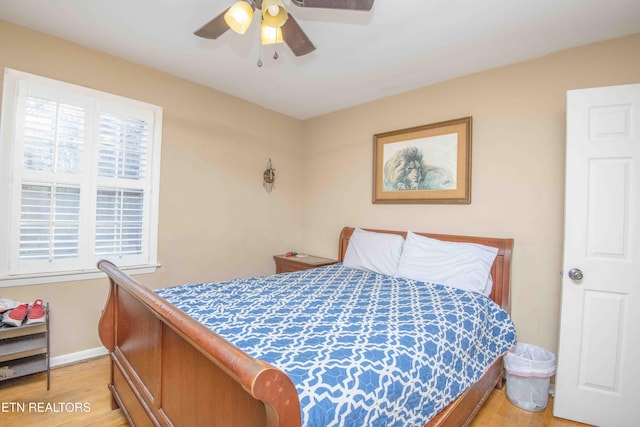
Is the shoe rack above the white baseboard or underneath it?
above

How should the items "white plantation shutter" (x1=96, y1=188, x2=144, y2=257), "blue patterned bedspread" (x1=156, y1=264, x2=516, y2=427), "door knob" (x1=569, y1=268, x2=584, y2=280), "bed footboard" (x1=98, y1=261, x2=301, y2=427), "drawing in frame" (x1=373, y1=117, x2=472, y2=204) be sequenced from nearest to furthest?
"bed footboard" (x1=98, y1=261, x2=301, y2=427)
"blue patterned bedspread" (x1=156, y1=264, x2=516, y2=427)
"door knob" (x1=569, y1=268, x2=584, y2=280)
"white plantation shutter" (x1=96, y1=188, x2=144, y2=257)
"drawing in frame" (x1=373, y1=117, x2=472, y2=204)

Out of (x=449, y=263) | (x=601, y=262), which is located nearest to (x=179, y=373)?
(x=449, y=263)

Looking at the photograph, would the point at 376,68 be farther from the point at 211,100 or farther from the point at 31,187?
the point at 31,187

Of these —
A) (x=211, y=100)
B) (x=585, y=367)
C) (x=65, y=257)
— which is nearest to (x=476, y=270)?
(x=585, y=367)

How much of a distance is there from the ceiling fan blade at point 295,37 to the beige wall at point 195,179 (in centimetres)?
157

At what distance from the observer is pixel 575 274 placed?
192cm

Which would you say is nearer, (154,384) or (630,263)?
(154,384)

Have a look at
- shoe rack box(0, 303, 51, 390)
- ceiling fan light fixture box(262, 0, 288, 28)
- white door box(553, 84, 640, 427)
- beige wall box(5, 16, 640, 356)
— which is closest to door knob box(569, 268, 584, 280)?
white door box(553, 84, 640, 427)

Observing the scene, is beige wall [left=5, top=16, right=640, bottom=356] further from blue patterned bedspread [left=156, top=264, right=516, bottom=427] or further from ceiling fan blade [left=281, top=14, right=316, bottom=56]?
ceiling fan blade [left=281, top=14, right=316, bottom=56]

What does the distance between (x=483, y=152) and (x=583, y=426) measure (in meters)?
1.97

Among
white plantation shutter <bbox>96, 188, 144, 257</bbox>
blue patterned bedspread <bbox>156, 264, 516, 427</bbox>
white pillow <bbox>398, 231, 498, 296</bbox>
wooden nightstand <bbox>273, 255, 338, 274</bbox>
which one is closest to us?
blue patterned bedspread <bbox>156, 264, 516, 427</bbox>

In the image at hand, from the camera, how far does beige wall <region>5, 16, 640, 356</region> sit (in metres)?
2.23

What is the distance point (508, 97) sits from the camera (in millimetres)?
2447

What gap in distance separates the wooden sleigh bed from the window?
0.83 metres
